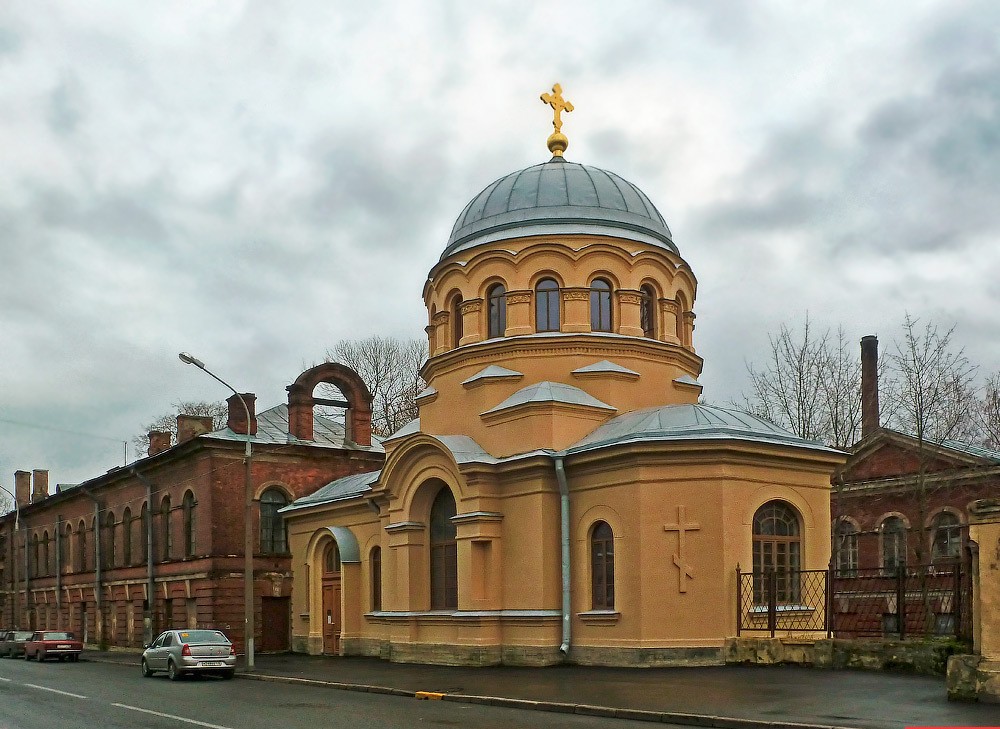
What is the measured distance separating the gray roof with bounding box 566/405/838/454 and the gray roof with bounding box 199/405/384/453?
43.6 ft

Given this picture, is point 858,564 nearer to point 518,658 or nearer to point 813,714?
point 518,658

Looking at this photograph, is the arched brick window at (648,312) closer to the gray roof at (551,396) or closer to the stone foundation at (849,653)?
the gray roof at (551,396)

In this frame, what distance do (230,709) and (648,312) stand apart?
14.0m

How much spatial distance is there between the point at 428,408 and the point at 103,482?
18651mm

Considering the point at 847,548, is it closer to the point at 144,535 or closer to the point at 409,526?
the point at 409,526

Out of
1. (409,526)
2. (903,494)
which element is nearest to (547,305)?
(409,526)

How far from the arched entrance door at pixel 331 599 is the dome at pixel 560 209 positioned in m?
8.89

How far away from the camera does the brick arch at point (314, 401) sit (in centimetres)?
3416

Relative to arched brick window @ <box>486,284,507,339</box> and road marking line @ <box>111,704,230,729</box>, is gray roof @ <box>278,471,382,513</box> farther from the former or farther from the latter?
road marking line @ <box>111,704,230,729</box>

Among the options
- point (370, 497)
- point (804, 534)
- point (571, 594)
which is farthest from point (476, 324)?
point (804, 534)

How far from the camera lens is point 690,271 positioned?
26625 mm

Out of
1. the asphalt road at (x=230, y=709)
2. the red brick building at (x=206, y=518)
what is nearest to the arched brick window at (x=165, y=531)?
the red brick building at (x=206, y=518)

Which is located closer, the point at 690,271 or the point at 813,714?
the point at 813,714

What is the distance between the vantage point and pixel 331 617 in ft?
95.0
